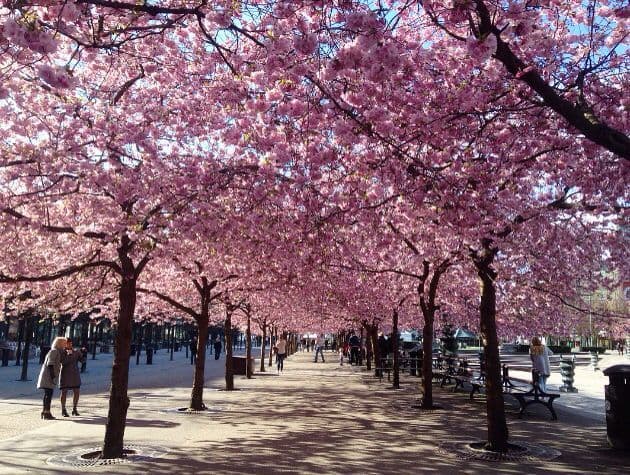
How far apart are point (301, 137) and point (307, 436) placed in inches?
241

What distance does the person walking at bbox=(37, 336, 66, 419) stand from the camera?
13594 millimetres

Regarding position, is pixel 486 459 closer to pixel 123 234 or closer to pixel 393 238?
pixel 393 238

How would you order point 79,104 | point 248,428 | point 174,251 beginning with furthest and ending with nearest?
point 248,428, point 174,251, point 79,104

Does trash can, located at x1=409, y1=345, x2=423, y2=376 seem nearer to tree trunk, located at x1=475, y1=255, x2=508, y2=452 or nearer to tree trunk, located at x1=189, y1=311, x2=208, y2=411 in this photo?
tree trunk, located at x1=189, y1=311, x2=208, y2=411

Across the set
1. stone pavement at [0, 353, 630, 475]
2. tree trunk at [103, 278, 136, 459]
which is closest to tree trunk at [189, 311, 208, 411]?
stone pavement at [0, 353, 630, 475]

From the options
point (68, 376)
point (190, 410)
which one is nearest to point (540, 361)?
point (190, 410)

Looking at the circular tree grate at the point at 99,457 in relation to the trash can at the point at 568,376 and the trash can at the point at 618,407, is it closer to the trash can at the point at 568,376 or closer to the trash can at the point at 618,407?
the trash can at the point at 618,407

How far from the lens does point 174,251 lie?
11.1 metres

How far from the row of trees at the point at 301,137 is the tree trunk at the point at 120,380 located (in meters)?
0.03

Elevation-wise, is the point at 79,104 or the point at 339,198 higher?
the point at 79,104

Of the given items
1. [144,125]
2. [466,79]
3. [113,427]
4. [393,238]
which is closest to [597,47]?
[466,79]

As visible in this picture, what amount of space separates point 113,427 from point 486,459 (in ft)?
19.4

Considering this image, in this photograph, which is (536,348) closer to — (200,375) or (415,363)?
(200,375)

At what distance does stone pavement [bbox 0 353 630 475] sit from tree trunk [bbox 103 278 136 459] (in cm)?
73
